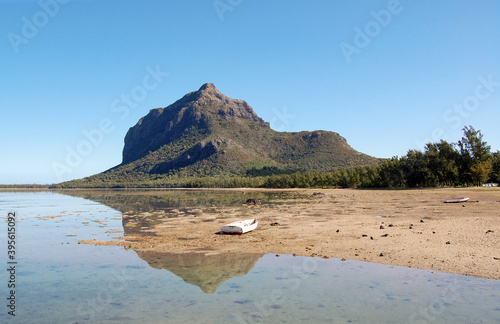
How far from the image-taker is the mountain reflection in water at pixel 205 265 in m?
15.6

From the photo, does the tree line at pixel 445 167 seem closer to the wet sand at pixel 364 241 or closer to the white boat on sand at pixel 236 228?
the wet sand at pixel 364 241

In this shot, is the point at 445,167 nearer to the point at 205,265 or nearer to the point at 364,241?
the point at 364,241

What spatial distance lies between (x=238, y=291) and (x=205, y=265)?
4160 mm

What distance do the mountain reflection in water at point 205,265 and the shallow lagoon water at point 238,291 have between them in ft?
0.16

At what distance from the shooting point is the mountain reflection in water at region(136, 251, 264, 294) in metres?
15.6

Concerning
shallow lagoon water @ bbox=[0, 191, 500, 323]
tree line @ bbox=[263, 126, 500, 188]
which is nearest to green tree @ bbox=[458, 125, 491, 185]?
tree line @ bbox=[263, 126, 500, 188]

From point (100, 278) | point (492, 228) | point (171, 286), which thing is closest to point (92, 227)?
point (100, 278)

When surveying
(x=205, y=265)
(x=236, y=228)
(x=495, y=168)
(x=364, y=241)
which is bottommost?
(x=205, y=265)

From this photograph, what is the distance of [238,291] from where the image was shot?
14.2m

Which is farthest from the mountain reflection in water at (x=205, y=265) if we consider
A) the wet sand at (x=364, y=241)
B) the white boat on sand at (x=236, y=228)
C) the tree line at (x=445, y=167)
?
the tree line at (x=445, y=167)

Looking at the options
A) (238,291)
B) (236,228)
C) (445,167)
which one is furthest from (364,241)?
(445,167)

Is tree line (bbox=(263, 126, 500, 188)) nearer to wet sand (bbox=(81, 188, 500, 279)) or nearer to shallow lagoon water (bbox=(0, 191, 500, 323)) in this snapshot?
wet sand (bbox=(81, 188, 500, 279))

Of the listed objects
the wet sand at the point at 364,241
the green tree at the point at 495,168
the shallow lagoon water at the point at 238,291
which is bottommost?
the shallow lagoon water at the point at 238,291

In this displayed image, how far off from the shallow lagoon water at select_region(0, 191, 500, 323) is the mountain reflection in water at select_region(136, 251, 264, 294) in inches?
1.9
